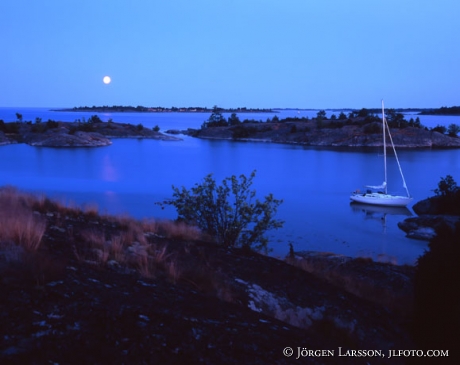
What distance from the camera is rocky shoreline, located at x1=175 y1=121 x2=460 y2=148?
82125 mm

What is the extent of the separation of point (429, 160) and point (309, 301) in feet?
196

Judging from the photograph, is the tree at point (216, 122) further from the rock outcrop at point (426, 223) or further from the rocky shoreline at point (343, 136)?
A: the rock outcrop at point (426, 223)

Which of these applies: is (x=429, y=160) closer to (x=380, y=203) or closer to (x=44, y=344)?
(x=380, y=203)

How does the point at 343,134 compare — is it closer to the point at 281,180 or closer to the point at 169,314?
the point at 281,180

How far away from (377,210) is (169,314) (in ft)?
94.9

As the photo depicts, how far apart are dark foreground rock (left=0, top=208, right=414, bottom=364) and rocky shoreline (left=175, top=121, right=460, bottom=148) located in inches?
3038

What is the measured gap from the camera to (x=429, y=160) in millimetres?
60219

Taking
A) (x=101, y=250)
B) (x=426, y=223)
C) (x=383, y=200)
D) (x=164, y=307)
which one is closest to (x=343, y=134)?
(x=383, y=200)

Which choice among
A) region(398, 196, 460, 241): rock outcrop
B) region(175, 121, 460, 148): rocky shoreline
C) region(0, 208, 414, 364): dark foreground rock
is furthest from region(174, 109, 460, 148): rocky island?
region(0, 208, 414, 364): dark foreground rock

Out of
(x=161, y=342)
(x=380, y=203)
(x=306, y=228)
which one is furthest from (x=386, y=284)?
(x=380, y=203)

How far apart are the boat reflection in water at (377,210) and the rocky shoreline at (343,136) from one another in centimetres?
5065

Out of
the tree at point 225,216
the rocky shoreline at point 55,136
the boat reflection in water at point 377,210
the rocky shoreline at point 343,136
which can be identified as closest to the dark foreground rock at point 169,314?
the tree at point 225,216

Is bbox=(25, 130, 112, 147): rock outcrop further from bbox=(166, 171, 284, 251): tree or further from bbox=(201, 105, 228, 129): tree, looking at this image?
bbox=(166, 171, 284, 251): tree

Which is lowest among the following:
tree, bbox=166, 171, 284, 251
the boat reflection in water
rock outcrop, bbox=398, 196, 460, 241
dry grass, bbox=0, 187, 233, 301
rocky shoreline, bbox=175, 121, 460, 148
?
the boat reflection in water
